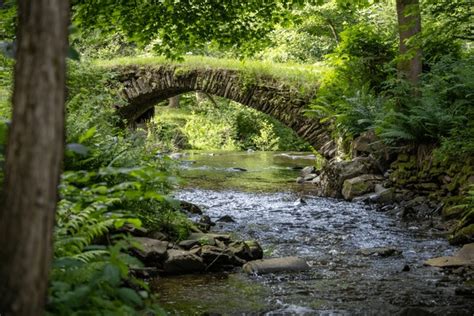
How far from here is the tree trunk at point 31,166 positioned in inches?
70.5

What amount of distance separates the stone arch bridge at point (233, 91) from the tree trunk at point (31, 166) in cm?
1214

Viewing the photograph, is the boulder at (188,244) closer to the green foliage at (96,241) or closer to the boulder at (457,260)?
the green foliage at (96,241)

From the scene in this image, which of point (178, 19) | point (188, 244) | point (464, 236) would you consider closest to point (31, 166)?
point (188, 244)

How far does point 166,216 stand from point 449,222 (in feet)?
13.6

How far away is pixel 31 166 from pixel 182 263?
3.93 m

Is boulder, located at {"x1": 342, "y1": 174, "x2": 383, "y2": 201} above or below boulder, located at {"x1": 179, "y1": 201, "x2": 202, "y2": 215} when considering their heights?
above

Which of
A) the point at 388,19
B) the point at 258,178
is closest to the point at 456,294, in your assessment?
the point at 258,178

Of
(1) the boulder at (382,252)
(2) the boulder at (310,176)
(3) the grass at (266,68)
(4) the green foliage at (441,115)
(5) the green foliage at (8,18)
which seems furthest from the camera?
(2) the boulder at (310,176)

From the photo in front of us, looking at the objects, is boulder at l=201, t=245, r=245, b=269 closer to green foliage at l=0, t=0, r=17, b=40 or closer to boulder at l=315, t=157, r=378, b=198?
green foliage at l=0, t=0, r=17, b=40

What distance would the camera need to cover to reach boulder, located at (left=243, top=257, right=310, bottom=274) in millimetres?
5676

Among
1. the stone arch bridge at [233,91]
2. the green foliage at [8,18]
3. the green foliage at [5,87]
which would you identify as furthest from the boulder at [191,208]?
the stone arch bridge at [233,91]

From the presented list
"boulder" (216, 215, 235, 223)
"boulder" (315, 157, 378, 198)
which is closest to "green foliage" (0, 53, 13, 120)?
"boulder" (216, 215, 235, 223)

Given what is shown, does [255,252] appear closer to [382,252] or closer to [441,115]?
[382,252]

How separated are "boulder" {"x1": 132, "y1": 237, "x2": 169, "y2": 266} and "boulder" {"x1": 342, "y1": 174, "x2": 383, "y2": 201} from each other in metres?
6.02
